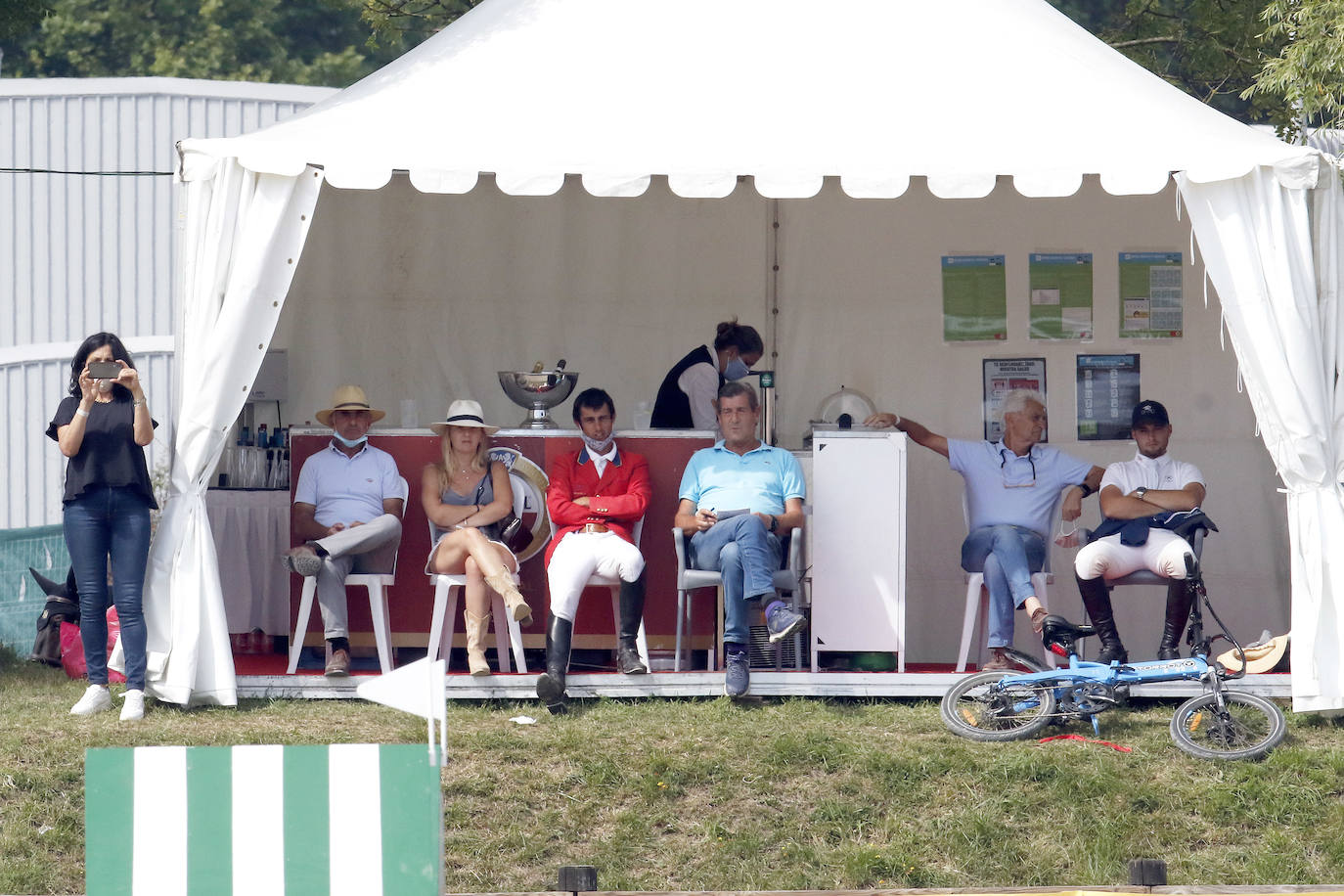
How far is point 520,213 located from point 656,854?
3.47 metres

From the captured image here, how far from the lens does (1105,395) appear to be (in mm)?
7289

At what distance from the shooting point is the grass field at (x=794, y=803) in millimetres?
4672

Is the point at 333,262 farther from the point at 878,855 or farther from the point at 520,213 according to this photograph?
the point at 878,855

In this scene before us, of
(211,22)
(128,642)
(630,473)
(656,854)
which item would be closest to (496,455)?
(630,473)

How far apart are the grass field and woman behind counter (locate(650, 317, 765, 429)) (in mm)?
1922

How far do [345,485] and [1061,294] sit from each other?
3.07 metres

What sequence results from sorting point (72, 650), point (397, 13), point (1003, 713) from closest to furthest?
point (1003, 713)
point (72, 650)
point (397, 13)

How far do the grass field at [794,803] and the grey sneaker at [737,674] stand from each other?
0.62 feet

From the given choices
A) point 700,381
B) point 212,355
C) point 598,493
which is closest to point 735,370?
point 700,381

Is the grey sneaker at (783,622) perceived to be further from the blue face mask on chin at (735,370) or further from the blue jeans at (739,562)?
the blue face mask on chin at (735,370)

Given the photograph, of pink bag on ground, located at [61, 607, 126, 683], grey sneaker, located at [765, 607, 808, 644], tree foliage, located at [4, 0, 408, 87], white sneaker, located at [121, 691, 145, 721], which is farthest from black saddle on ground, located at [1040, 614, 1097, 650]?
tree foliage, located at [4, 0, 408, 87]

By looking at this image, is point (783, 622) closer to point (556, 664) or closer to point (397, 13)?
point (556, 664)

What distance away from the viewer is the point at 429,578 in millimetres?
6477

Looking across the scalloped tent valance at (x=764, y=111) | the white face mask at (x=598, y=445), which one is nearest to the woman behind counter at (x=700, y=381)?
the white face mask at (x=598, y=445)
